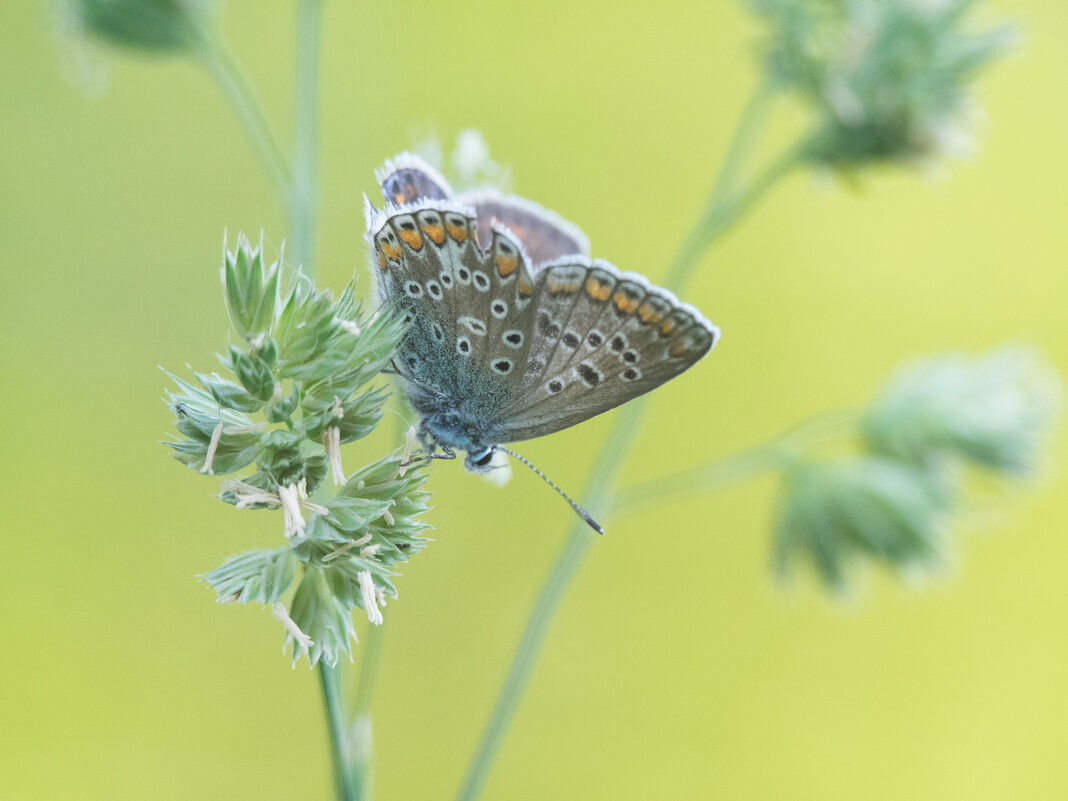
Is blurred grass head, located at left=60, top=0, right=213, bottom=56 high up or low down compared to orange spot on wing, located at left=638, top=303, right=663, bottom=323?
up

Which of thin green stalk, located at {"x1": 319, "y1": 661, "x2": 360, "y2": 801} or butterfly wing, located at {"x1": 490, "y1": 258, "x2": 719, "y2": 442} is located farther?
butterfly wing, located at {"x1": 490, "y1": 258, "x2": 719, "y2": 442}

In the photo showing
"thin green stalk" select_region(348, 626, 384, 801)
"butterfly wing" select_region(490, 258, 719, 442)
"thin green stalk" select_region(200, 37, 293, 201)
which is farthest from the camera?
"thin green stalk" select_region(200, 37, 293, 201)

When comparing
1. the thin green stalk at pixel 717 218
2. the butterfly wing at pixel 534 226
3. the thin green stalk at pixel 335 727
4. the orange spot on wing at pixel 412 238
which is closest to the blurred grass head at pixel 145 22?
the butterfly wing at pixel 534 226

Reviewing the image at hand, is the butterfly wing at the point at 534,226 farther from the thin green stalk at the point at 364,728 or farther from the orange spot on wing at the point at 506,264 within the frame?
the thin green stalk at the point at 364,728

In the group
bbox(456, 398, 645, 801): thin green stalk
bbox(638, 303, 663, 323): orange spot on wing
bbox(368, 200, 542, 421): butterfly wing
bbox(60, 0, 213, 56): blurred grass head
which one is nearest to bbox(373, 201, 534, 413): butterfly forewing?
bbox(368, 200, 542, 421): butterfly wing

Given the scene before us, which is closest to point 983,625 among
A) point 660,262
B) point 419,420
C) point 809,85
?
point 660,262

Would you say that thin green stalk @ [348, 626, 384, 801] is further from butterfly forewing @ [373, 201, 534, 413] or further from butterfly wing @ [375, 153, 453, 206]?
butterfly wing @ [375, 153, 453, 206]

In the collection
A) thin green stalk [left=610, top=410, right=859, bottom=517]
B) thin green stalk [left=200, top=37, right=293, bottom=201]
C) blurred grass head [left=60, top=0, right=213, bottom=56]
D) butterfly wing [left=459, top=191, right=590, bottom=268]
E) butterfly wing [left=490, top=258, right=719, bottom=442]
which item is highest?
blurred grass head [left=60, top=0, right=213, bottom=56]

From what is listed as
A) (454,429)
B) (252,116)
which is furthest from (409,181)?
(252,116)

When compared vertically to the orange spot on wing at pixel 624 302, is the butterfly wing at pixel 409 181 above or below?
above
